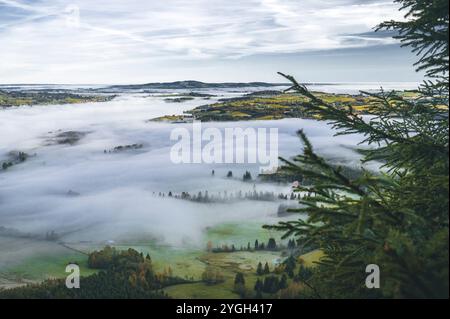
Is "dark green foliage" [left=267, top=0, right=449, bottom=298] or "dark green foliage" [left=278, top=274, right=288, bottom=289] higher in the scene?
"dark green foliage" [left=267, top=0, right=449, bottom=298]

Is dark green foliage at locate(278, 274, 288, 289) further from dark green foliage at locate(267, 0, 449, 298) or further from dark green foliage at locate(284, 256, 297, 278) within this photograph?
dark green foliage at locate(267, 0, 449, 298)

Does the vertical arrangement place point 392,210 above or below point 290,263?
above

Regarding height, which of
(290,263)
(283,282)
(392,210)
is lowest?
(283,282)

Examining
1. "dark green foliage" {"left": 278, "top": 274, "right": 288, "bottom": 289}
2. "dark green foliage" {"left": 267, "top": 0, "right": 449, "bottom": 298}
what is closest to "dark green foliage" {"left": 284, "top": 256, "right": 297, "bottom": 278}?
"dark green foliage" {"left": 267, "top": 0, "right": 449, "bottom": 298}

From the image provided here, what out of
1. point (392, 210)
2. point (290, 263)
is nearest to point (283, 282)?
point (290, 263)

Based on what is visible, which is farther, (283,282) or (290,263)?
(283,282)

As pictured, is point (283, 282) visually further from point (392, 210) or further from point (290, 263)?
point (392, 210)

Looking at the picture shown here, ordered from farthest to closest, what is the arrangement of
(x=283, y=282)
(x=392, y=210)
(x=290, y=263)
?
(x=283, y=282)
(x=290, y=263)
(x=392, y=210)
